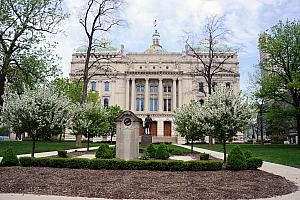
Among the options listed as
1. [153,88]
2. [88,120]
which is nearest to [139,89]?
[153,88]

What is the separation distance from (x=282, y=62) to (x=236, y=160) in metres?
25.5

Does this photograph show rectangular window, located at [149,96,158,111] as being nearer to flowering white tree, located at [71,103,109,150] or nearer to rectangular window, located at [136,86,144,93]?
rectangular window, located at [136,86,144,93]

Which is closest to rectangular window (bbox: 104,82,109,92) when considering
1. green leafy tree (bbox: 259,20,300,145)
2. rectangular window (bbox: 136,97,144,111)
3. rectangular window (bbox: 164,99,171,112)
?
rectangular window (bbox: 136,97,144,111)

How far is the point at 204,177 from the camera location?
10.8 meters

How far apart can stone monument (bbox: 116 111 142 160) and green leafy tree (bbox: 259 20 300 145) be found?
77.5 feet

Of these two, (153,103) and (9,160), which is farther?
(153,103)

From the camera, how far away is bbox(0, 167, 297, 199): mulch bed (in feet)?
25.9

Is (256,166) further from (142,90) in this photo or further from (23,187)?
(142,90)

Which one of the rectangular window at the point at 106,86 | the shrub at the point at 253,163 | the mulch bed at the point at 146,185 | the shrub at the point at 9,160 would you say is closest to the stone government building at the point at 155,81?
the rectangular window at the point at 106,86

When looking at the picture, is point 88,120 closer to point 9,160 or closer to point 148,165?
point 9,160

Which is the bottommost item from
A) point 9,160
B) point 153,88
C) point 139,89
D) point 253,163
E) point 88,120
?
point 253,163

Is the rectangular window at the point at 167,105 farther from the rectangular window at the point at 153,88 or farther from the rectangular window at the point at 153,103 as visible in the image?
the rectangular window at the point at 153,88

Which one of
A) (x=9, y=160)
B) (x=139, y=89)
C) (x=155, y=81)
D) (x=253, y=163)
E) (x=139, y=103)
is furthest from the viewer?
(x=139, y=89)

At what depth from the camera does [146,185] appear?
9039 millimetres
